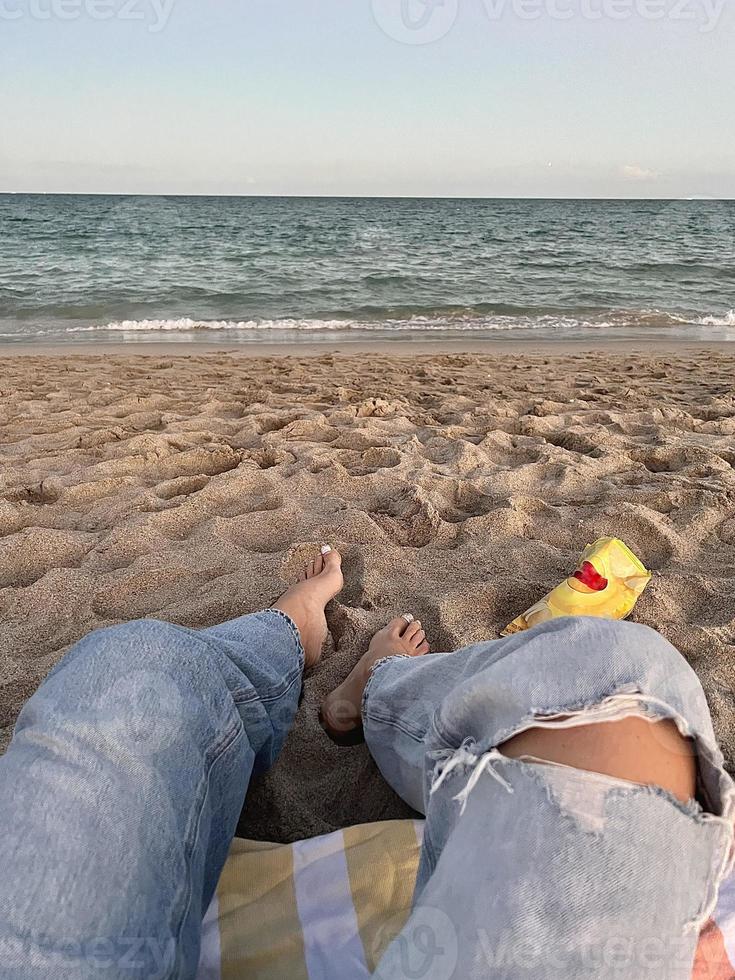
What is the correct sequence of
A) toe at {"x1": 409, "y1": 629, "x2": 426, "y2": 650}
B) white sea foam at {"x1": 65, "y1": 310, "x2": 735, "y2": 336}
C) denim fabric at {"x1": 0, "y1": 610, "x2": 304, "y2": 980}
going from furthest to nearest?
white sea foam at {"x1": 65, "y1": 310, "x2": 735, "y2": 336}
toe at {"x1": 409, "y1": 629, "x2": 426, "y2": 650}
denim fabric at {"x1": 0, "y1": 610, "x2": 304, "y2": 980}

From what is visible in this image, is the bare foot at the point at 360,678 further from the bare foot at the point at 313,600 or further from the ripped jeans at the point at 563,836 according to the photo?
the ripped jeans at the point at 563,836

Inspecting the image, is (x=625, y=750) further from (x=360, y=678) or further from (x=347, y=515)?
(x=347, y=515)

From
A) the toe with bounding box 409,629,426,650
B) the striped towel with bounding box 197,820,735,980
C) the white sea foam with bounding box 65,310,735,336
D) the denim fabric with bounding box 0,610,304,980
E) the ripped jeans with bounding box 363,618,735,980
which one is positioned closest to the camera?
the ripped jeans with bounding box 363,618,735,980

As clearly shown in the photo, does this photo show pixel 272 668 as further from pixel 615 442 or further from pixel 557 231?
pixel 557 231

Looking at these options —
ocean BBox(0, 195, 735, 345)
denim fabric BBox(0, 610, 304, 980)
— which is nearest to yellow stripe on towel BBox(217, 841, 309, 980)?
denim fabric BBox(0, 610, 304, 980)

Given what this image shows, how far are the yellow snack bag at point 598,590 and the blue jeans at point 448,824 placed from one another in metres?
0.79

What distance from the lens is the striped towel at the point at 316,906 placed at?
1075mm

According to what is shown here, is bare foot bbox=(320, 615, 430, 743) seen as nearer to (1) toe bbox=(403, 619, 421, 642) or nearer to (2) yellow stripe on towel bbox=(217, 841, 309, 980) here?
(1) toe bbox=(403, 619, 421, 642)

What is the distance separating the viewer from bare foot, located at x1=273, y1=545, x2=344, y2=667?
72.7 inches

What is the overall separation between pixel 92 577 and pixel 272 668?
0.88 m

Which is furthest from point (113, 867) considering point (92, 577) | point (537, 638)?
point (92, 577)

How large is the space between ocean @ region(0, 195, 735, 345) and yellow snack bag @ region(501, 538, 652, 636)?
597cm

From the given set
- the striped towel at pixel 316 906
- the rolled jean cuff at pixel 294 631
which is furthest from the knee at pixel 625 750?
the rolled jean cuff at pixel 294 631

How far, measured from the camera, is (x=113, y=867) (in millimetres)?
839
